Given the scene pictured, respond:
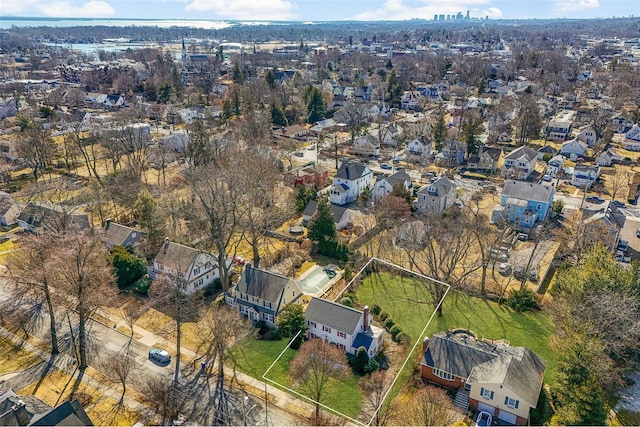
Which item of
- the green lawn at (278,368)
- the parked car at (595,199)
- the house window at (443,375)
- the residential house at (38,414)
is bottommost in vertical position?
the green lawn at (278,368)

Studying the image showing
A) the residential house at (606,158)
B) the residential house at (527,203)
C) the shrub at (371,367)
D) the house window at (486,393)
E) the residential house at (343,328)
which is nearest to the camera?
the house window at (486,393)

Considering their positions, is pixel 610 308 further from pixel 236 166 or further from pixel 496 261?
pixel 236 166

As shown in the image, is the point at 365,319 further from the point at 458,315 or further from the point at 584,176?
the point at 584,176

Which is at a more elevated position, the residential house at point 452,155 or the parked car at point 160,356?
the residential house at point 452,155

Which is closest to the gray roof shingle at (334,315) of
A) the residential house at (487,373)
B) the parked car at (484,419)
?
the residential house at (487,373)

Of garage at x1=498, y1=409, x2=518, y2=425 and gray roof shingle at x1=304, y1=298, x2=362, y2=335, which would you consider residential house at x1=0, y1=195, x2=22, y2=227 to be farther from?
garage at x1=498, y1=409, x2=518, y2=425

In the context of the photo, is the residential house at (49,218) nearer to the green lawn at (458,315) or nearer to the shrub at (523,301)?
the green lawn at (458,315)

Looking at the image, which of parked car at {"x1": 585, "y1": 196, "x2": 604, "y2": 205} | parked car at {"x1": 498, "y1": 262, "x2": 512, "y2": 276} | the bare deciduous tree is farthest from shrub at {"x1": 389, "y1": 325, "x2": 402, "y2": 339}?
parked car at {"x1": 585, "y1": 196, "x2": 604, "y2": 205}
